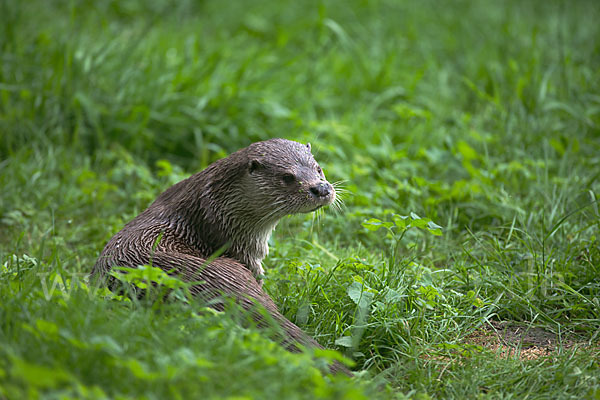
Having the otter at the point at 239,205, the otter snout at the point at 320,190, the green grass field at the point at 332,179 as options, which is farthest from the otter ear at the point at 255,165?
the green grass field at the point at 332,179

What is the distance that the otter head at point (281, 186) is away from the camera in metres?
2.95

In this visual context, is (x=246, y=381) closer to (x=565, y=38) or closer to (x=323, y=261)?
(x=323, y=261)

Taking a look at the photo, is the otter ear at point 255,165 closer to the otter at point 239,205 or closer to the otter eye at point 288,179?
the otter at point 239,205

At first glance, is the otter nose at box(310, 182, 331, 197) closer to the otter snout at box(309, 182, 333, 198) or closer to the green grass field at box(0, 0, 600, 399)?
the otter snout at box(309, 182, 333, 198)

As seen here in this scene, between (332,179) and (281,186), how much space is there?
1246 mm

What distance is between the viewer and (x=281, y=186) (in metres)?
2.96

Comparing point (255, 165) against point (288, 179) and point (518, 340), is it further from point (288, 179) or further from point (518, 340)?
point (518, 340)

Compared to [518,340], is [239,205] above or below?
above

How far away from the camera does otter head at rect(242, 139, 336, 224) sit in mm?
2947

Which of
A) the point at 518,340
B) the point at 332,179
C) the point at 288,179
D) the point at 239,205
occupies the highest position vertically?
the point at 288,179

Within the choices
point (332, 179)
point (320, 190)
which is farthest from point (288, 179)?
point (332, 179)

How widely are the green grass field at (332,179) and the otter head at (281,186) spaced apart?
0.28 m

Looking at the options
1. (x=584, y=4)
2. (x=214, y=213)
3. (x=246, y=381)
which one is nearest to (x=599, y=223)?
(x=214, y=213)

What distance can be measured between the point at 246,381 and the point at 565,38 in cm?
542
